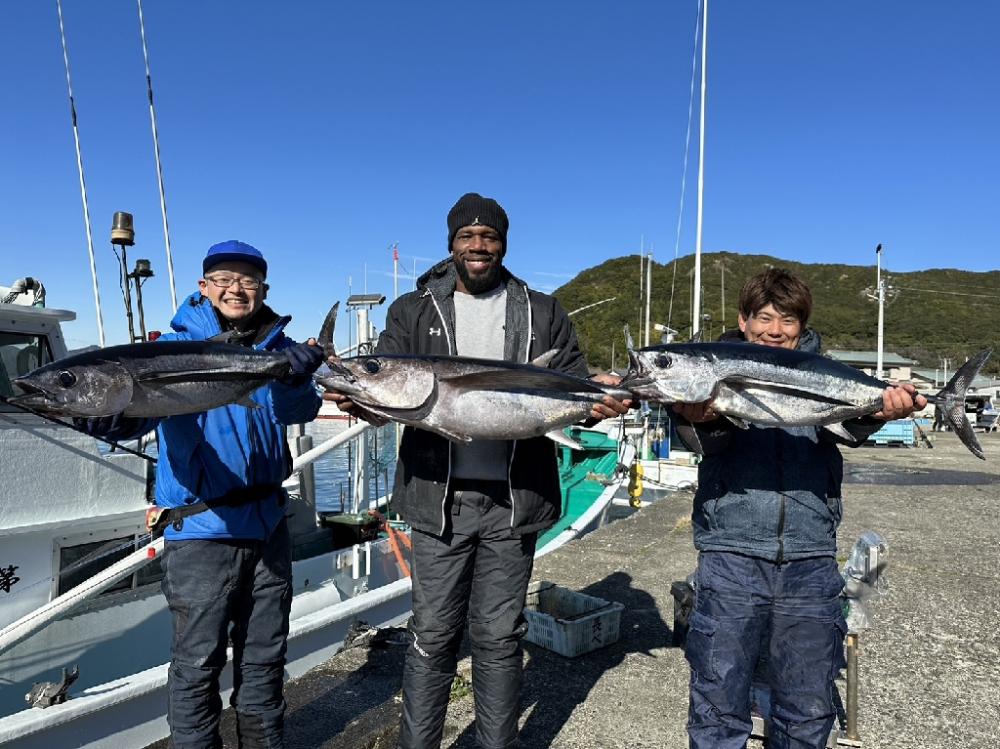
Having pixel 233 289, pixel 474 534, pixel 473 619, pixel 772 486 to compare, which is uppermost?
pixel 233 289

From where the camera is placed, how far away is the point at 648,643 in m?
4.75

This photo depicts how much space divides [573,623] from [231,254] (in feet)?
11.0

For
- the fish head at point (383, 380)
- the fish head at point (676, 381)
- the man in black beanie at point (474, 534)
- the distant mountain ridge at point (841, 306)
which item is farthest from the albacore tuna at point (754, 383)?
the distant mountain ridge at point (841, 306)

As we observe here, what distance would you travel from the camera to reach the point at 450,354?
10.00ft

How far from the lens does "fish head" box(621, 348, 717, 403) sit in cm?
254

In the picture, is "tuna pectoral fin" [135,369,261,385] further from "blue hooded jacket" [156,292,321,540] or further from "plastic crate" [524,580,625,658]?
"plastic crate" [524,580,625,658]

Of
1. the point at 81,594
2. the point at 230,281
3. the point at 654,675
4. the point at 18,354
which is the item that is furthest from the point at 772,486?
the point at 18,354

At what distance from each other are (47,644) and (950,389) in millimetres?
6595

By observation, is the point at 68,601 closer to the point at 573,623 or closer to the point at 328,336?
the point at 328,336

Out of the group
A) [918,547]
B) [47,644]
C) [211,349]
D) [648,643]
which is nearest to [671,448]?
[918,547]

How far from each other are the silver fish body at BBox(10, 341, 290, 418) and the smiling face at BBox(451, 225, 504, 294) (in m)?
1.03

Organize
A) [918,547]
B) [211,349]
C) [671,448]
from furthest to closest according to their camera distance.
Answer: [671,448]
[918,547]
[211,349]

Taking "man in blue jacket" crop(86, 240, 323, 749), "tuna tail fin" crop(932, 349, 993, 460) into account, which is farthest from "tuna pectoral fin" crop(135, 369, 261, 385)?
"tuna tail fin" crop(932, 349, 993, 460)

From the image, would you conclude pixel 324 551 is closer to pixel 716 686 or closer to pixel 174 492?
pixel 174 492
